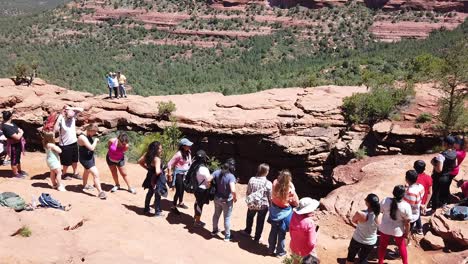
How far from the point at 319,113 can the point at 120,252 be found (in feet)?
32.4

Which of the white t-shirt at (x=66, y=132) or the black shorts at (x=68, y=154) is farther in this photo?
the black shorts at (x=68, y=154)

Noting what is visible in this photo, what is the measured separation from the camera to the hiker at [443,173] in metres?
8.27

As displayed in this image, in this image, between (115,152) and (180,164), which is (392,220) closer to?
(180,164)

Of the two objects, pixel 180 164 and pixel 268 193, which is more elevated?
pixel 180 164

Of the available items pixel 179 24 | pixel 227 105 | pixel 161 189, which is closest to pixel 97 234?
pixel 161 189

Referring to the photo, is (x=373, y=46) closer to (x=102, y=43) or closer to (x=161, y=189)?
(x=102, y=43)

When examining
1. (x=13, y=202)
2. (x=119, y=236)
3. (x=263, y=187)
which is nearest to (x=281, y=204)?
(x=263, y=187)

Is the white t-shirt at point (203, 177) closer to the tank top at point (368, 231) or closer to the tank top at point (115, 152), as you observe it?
the tank top at point (115, 152)

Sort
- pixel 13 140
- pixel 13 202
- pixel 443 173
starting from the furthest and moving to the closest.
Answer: pixel 13 140, pixel 443 173, pixel 13 202

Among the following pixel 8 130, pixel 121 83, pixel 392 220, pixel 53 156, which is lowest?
pixel 392 220

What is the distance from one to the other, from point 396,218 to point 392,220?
7 cm

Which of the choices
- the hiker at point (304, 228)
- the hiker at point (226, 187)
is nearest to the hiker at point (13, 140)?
the hiker at point (226, 187)

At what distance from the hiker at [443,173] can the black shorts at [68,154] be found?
7019mm

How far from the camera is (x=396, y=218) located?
6.60 m
